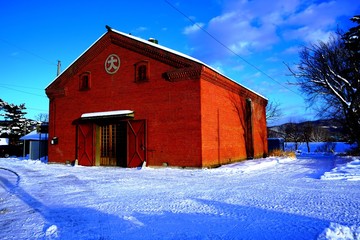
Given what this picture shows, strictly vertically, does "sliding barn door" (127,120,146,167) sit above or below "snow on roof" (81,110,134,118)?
below

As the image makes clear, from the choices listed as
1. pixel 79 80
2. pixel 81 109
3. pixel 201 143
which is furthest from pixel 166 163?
pixel 79 80

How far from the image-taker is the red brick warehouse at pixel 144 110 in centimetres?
1423

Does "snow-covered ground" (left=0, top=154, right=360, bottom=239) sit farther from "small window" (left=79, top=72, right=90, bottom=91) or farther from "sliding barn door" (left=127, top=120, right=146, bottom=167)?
"small window" (left=79, top=72, right=90, bottom=91)

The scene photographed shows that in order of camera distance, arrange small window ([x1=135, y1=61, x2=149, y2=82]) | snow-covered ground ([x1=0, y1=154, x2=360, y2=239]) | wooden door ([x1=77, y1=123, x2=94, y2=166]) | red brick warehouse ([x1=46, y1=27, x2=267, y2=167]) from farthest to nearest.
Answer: wooden door ([x1=77, y1=123, x2=94, y2=166]) → small window ([x1=135, y1=61, x2=149, y2=82]) → red brick warehouse ([x1=46, y1=27, x2=267, y2=167]) → snow-covered ground ([x1=0, y1=154, x2=360, y2=239])

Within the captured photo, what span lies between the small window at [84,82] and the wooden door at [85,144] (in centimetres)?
242

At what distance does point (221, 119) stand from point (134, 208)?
1093cm

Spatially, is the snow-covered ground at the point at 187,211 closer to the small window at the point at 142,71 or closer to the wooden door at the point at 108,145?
the wooden door at the point at 108,145

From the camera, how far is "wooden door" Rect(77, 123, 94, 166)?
17.2 meters

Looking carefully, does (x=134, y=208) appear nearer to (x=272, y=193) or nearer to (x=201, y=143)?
(x=272, y=193)

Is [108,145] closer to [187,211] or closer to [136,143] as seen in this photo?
[136,143]

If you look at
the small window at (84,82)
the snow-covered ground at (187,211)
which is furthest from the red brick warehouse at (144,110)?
the snow-covered ground at (187,211)

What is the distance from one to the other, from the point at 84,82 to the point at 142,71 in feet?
15.6

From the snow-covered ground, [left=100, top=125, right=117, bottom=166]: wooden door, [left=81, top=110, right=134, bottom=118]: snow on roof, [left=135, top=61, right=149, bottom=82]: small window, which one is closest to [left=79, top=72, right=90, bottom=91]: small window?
[left=81, top=110, right=134, bottom=118]: snow on roof

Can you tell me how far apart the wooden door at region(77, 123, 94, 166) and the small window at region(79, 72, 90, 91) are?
242 cm
